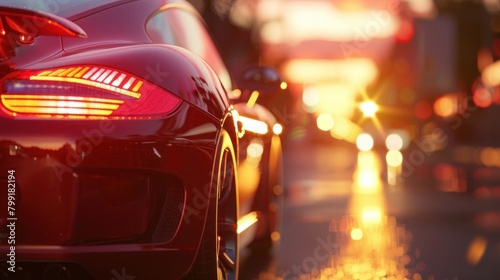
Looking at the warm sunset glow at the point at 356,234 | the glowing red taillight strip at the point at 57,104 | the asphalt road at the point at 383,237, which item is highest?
the glowing red taillight strip at the point at 57,104

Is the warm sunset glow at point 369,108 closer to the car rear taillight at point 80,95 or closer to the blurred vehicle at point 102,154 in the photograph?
the blurred vehicle at point 102,154

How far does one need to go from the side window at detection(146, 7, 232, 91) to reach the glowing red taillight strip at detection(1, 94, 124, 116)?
783 mm

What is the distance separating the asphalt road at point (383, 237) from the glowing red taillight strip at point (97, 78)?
2.99 m

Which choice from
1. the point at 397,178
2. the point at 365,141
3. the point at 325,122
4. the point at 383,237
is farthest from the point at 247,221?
the point at 325,122

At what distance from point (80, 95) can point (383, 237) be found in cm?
547

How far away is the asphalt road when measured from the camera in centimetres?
723

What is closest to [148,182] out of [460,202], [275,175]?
[275,175]

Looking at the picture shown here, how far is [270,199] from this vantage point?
299 inches

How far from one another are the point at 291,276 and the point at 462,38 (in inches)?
3363

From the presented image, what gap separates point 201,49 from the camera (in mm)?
5863

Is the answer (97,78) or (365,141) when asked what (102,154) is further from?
(365,141)

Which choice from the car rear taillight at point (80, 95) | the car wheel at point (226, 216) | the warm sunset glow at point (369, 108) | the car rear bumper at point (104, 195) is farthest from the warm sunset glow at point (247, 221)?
the warm sunset glow at point (369, 108)

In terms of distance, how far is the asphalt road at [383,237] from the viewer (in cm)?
723

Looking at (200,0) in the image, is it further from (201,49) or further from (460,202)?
(201,49)
